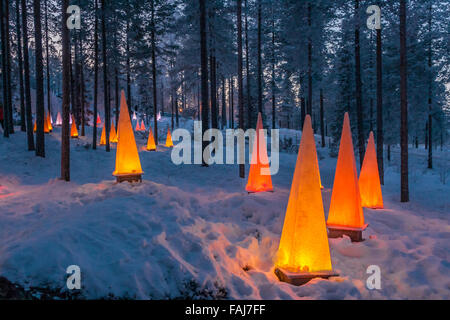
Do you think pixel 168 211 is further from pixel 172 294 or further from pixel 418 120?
pixel 418 120

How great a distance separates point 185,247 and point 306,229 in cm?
194

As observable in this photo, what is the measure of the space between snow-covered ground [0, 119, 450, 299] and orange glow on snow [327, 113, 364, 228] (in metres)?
0.45

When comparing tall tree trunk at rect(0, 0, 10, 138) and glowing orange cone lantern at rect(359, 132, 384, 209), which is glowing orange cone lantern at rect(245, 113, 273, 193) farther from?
tall tree trunk at rect(0, 0, 10, 138)

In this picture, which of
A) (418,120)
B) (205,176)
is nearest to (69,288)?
(205,176)

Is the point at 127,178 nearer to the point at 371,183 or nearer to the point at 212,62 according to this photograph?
the point at 371,183

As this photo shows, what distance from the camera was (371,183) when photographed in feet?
30.1

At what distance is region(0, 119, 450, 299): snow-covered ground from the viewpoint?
359 cm

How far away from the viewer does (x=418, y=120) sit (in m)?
22.1

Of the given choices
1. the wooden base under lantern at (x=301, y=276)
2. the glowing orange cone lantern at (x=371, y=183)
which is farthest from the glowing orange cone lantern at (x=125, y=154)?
the glowing orange cone lantern at (x=371, y=183)

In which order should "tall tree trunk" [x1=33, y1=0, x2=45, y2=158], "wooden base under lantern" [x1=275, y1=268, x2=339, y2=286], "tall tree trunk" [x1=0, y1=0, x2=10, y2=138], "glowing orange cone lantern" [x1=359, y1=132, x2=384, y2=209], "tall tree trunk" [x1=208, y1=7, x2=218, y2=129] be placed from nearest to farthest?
"wooden base under lantern" [x1=275, y1=268, x2=339, y2=286] < "glowing orange cone lantern" [x1=359, y1=132, x2=384, y2=209] < "tall tree trunk" [x1=33, y1=0, x2=45, y2=158] < "tall tree trunk" [x1=0, y1=0, x2=10, y2=138] < "tall tree trunk" [x1=208, y1=7, x2=218, y2=129]

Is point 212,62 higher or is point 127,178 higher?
point 212,62

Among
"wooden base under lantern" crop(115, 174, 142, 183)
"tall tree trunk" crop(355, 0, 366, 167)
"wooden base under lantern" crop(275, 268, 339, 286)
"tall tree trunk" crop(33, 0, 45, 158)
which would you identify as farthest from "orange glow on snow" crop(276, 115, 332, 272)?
"tall tree trunk" crop(33, 0, 45, 158)

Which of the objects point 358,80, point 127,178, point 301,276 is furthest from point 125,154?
point 358,80

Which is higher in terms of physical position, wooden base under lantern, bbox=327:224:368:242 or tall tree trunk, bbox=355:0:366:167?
tall tree trunk, bbox=355:0:366:167
